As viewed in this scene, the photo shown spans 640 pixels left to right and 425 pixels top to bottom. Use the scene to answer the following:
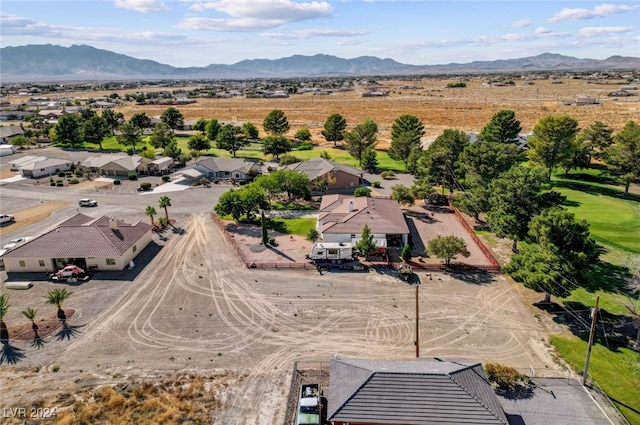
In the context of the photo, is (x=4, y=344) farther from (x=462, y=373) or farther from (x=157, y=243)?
(x=462, y=373)

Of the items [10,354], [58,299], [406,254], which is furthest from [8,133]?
[406,254]

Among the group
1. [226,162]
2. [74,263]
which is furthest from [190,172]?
[74,263]

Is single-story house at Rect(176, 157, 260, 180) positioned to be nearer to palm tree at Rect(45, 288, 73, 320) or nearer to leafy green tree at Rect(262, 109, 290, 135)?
leafy green tree at Rect(262, 109, 290, 135)

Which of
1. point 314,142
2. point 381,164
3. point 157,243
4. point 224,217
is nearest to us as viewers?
point 157,243

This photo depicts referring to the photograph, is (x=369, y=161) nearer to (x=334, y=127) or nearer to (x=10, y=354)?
(x=334, y=127)

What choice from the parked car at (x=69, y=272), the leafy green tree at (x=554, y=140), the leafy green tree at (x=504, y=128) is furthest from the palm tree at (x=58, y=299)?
the leafy green tree at (x=504, y=128)
